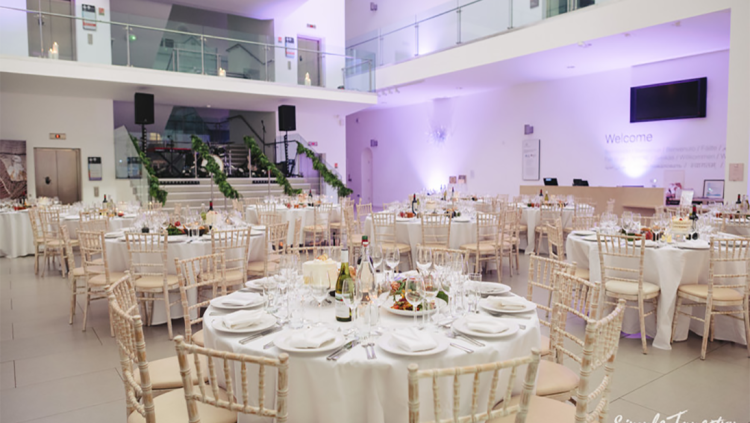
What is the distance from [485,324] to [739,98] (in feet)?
26.5

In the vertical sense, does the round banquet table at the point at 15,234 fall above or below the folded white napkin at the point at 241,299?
below

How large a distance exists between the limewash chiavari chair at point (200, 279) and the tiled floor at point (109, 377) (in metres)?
0.41

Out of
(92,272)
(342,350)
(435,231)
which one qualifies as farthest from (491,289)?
(92,272)

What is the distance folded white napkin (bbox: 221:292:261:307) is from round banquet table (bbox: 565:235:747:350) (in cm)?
355

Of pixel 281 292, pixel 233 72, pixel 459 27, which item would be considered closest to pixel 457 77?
pixel 459 27

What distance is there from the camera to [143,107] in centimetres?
1281

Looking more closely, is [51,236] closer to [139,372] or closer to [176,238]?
[176,238]

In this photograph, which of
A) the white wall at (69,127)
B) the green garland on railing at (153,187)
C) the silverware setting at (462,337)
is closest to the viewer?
the silverware setting at (462,337)

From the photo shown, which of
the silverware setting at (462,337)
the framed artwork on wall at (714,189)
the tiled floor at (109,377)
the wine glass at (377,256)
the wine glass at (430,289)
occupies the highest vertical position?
the framed artwork on wall at (714,189)

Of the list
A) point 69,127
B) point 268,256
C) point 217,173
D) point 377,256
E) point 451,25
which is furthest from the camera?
point 69,127

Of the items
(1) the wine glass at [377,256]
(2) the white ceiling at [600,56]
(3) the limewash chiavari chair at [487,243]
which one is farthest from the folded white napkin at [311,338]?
(2) the white ceiling at [600,56]

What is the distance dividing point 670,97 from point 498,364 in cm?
1139

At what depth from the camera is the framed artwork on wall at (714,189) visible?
397 inches

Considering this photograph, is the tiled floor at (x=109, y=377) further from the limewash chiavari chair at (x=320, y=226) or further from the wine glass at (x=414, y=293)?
the limewash chiavari chair at (x=320, y=226)
